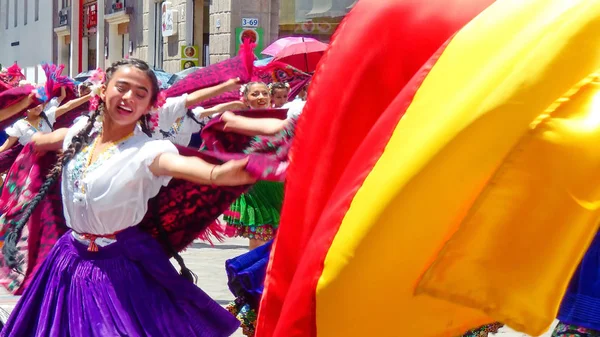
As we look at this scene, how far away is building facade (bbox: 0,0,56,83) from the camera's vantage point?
34469 millimetres

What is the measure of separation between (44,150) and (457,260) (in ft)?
8.69

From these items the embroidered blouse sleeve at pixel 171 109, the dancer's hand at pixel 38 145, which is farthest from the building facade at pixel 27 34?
the dancer's hand at pixel 38 145

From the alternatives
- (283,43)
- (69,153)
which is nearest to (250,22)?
(283,43)

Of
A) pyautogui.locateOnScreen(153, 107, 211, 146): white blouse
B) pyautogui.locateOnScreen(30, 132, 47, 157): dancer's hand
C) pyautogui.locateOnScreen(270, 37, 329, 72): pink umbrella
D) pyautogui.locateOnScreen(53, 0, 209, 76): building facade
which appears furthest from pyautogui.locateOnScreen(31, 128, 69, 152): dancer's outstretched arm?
pyautogui.locateOnScreen(53, 0, 209, 76): building facade

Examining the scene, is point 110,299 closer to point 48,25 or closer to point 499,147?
point 499,147

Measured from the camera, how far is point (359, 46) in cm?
256

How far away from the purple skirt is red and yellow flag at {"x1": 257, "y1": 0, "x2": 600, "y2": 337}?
1.34 m

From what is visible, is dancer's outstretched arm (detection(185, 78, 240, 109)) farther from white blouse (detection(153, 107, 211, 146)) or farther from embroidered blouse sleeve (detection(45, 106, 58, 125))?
embroidered blouse sleeve (detection(45, 106, 58, 125))

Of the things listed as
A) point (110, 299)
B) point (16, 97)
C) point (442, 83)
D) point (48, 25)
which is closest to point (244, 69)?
point (110, 299)

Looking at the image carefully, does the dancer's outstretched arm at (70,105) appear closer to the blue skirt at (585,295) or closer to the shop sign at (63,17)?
the blue skirt at (585,295)

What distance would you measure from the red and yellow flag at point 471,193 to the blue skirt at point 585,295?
934 mm

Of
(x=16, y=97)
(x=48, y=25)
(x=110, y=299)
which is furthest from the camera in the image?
(x=48, y=25)

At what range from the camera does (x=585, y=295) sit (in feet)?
10.5

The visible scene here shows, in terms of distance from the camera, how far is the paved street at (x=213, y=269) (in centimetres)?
678
